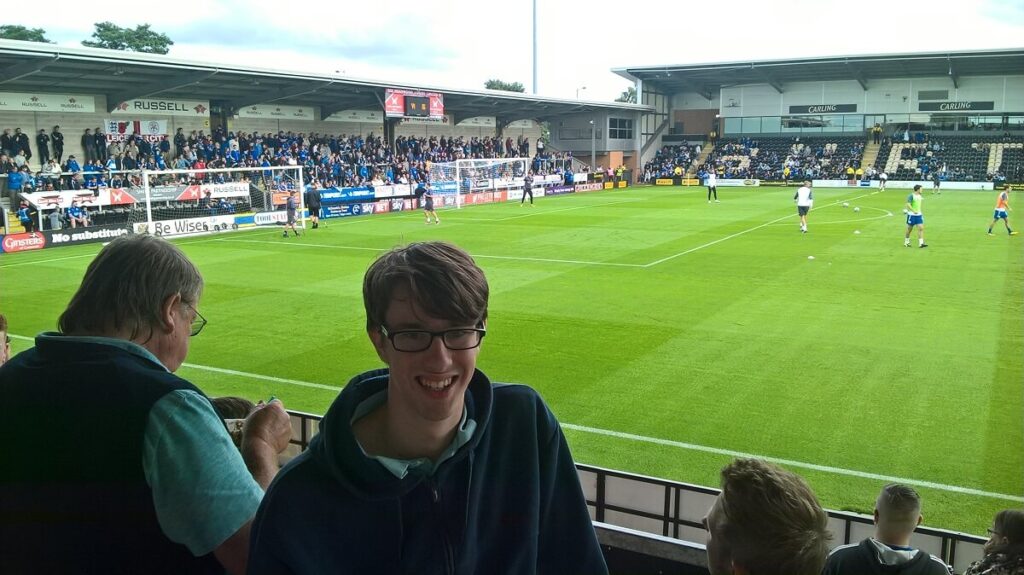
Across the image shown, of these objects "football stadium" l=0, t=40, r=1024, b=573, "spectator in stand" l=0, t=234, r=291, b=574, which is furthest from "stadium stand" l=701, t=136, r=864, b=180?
"spectator in stand" l=0, t=234, r=291, b=574

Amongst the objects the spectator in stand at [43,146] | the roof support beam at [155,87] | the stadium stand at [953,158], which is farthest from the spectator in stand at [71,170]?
the stadium stand at [953,158]

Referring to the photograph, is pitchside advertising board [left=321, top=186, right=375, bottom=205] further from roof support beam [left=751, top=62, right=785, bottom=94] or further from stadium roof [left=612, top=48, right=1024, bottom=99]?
roof support beam [left=751, top=62, right=785, bottom=94]

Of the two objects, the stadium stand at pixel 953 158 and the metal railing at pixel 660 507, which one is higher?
the stadium stand at pixel 953 158

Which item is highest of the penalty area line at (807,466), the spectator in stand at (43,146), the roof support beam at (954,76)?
the roof support beam at (954,76)

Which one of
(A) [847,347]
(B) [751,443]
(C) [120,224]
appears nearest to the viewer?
(B) [751,443]

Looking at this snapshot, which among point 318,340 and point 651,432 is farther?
point 318,340

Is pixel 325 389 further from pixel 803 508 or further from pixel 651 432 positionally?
pixel 803 508

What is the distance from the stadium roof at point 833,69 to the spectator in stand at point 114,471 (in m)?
61.6

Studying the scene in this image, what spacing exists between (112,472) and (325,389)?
859 centimetres

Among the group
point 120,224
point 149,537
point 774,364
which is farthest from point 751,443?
point 120,224

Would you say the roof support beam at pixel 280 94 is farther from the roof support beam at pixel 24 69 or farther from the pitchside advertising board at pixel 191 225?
the roof support beam at pixel 24 69

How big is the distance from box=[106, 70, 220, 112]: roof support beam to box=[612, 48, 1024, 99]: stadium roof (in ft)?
133

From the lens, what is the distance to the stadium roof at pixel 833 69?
55.7 metres

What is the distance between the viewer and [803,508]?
225cm
